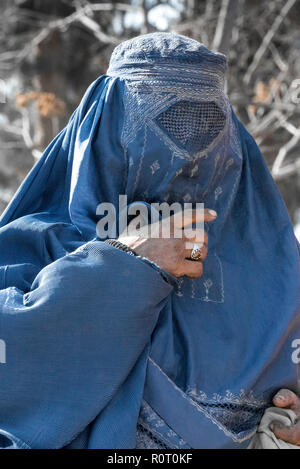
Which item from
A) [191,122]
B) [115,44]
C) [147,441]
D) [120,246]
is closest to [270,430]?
[147,441]

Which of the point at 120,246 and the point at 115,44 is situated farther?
the point at 115,44

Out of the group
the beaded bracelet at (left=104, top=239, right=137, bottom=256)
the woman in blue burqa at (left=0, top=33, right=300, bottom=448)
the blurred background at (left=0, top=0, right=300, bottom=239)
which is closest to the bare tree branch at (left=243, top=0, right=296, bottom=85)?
the blurred background at (left=0, top=0, right=300, bottom=239)

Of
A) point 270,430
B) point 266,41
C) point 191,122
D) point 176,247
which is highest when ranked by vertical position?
point 191,122

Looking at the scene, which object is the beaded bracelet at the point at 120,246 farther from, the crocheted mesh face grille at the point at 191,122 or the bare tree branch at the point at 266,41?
the bare tree branch at the point at 266,41

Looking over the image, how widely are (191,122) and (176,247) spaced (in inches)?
15.7

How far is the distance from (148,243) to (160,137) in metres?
0.34

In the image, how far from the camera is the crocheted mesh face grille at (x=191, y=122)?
2.14 metres

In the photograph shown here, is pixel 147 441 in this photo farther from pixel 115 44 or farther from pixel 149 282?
pixel 115 44

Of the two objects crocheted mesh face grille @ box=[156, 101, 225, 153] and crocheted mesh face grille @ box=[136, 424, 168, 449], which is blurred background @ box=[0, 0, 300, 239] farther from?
crocheted mesh face grille @ box=[136, 424, 168, 449]

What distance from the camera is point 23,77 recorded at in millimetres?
8062

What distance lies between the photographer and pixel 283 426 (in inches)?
78.6

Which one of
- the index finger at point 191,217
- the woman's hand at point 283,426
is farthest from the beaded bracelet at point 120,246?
the woman's hand at point 283,426
